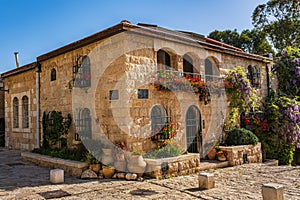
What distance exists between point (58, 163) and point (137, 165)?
2520 millimetres

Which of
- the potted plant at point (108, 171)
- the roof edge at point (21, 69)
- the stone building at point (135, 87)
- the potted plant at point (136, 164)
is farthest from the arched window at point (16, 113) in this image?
the potted plant at point (136, 164)

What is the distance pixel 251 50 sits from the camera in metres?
24.2

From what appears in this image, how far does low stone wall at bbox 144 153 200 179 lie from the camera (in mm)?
6605

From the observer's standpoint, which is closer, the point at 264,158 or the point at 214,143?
the point at 214,143

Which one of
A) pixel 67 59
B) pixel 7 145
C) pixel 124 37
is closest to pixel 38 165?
pixel 67 59

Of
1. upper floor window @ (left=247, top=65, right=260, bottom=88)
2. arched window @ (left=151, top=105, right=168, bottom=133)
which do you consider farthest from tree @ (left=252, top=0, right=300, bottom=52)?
arched window @ (left=151, top=105, right=168, bottom=133)

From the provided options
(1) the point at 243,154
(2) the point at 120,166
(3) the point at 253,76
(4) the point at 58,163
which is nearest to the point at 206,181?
(2) the point at 120,166

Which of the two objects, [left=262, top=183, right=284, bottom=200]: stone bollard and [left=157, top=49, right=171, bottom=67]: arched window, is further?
[left=157, top=49, right=171, bottom=67]: arched window

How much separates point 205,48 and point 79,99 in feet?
14.8

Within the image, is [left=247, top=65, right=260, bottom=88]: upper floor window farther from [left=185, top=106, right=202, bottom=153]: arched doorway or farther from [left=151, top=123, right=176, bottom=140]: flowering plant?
[left=151, top=123, right=176, bottom=140]: flowering plant

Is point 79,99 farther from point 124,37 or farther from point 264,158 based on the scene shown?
point 264,158

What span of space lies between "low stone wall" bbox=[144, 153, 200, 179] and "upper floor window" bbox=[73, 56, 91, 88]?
3.05 meters

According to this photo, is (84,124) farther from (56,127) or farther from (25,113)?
(25,113)

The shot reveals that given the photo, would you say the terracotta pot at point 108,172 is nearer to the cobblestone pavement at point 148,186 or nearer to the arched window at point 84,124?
the cobblestone pavement at point 148,186
